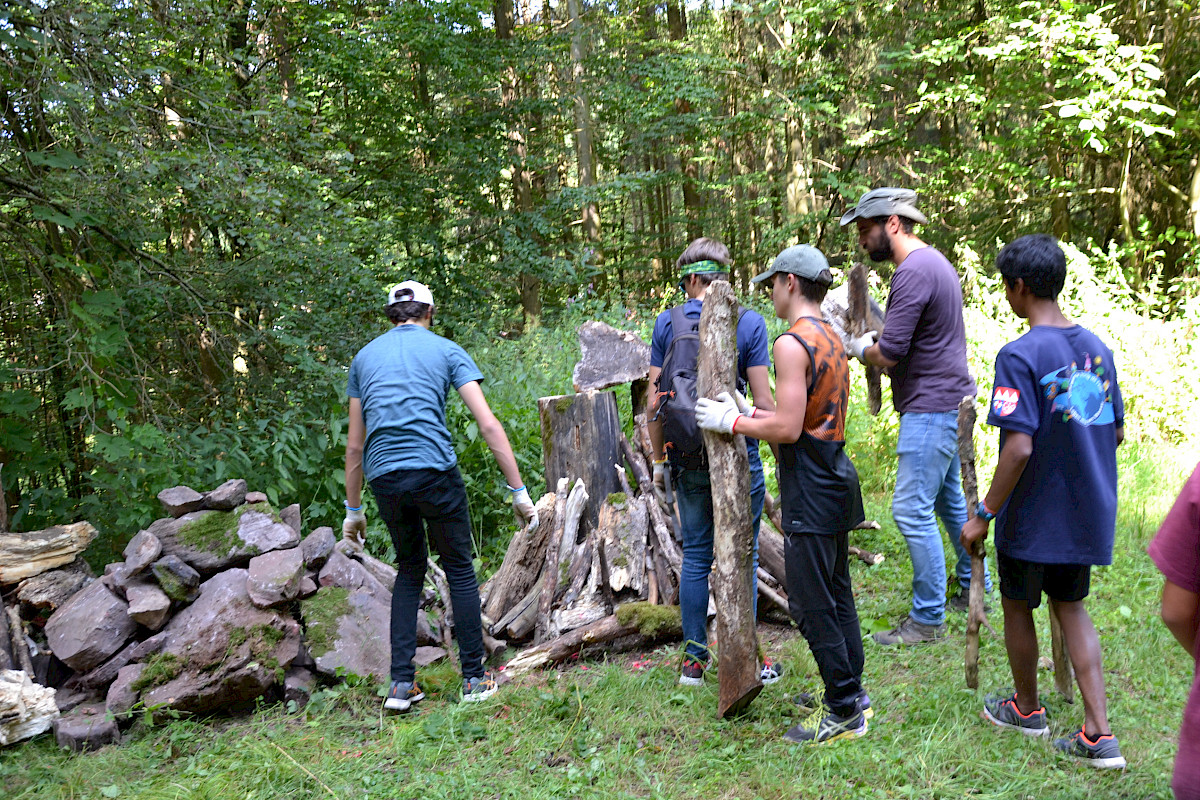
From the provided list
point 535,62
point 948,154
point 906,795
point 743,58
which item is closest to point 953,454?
point 906,795

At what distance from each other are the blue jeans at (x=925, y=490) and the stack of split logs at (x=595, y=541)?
2.40 ft

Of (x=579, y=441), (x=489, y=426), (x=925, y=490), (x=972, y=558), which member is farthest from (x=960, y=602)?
(x=489, y=426)

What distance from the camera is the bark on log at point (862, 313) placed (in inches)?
175

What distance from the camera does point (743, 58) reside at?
18.6 metres

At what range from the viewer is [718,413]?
3561 millimetres

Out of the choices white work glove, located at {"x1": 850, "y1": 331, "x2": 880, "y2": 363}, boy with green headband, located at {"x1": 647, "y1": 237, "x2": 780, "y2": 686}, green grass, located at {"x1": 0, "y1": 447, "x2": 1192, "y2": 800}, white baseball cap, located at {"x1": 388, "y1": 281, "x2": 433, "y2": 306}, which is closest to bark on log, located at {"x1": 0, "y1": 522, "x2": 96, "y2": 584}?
green grass, located at {"x1": 0, "y1": 447, "x2": 1192, "y2": 800}

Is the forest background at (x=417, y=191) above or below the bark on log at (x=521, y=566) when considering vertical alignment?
above

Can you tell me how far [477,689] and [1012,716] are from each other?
8.57 ft

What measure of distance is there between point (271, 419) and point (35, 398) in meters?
1.75

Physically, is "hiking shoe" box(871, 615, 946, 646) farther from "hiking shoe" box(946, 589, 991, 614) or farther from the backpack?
the backpack

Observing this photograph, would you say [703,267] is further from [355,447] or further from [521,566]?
[521,566]

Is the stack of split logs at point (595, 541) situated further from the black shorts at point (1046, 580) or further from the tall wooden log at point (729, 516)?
the black shorts at point (1046, 580)

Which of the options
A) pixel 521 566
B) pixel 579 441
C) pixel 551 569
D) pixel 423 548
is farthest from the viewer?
pixel 579 441


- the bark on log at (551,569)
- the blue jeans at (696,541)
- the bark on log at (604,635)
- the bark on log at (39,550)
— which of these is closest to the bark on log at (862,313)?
the blue jeans at (696,541)
